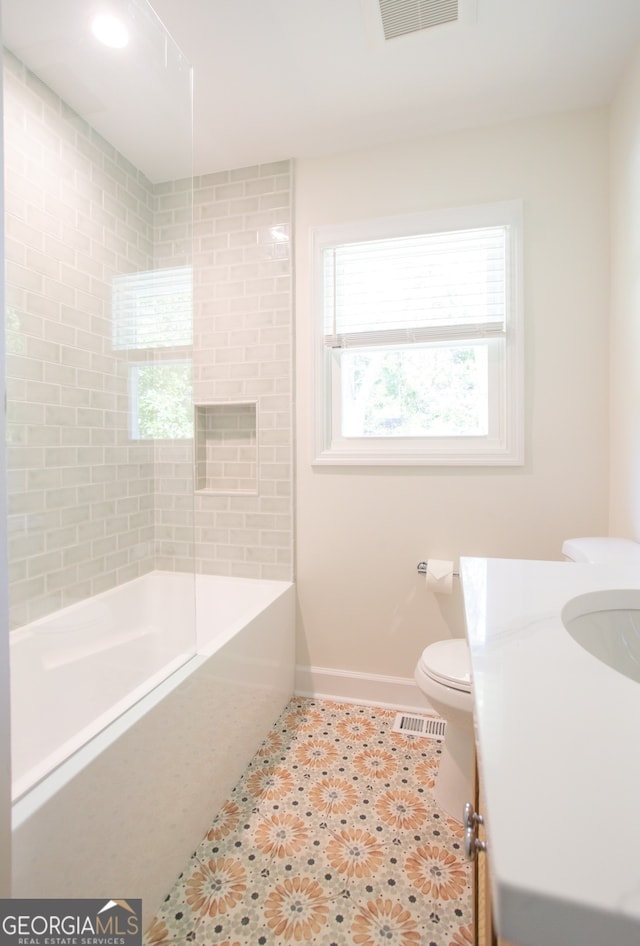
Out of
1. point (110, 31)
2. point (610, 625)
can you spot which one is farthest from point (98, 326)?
point (610, 625)

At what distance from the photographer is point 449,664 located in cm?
170

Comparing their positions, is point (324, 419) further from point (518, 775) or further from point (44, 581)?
point (518, 775)

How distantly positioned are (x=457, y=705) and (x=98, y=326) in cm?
203

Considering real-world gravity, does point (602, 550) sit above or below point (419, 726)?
above

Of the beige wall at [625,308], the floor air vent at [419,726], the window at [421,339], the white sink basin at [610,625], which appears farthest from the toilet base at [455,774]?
the window at [421,339]

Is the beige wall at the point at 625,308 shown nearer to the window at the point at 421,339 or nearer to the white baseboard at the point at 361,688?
the window at the point at 421,339

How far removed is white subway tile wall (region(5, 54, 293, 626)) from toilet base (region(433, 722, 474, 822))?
1067 mm

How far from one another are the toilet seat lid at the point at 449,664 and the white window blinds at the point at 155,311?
1681 mm

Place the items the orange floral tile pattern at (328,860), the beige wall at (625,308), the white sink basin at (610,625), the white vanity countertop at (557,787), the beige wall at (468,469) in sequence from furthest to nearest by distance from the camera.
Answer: the beige wall at (468,469), the beige wall at (625,308), the orange floral tile pattern at (328,860), the white sink basin at (610,625), the white vanity countertop at (557,787)

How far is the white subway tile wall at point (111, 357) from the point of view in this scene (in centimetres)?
159

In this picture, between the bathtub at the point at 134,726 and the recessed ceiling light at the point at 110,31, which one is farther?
the recessed ceiling light at the point at 110,31

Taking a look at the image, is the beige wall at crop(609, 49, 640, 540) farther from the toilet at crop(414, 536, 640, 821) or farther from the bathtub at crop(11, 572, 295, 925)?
the bathtub at crop(11, 572, 295, 925)

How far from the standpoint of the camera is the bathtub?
973mm

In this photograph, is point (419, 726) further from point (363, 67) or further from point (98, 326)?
point (363, 67)
